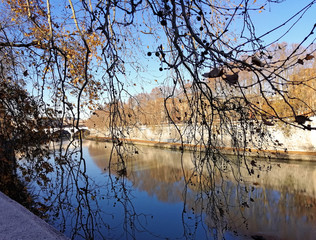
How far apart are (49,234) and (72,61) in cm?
285

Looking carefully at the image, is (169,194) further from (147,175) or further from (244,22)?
(244,22)

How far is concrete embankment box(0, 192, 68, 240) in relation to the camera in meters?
0.67

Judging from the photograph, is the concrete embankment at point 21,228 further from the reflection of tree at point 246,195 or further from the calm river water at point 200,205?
the reflection of tree at point 246,195

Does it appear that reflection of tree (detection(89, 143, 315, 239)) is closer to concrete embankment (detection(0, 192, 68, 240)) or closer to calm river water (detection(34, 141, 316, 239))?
calm river water (detection(34, 141, 316, 239))

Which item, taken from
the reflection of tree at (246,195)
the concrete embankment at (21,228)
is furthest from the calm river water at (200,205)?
the concrete embankment at (21,228)

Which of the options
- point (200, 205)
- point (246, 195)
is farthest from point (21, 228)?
point (200, 205)

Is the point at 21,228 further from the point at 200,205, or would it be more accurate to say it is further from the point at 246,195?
the point at 200,205

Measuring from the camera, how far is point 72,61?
10.1 ft

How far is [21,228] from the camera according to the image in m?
0.73

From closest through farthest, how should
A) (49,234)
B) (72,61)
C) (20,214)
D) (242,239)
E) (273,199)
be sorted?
(49,234), (20,214), (72,61), (242,239), (273,199)

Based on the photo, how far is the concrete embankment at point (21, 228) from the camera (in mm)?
673

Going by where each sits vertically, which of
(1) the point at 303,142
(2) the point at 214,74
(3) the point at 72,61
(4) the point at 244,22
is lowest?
(1) the point at 303,142

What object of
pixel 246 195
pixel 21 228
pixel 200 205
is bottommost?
pixel 200 205

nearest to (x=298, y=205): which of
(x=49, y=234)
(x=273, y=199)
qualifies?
(x=273, y=199)
